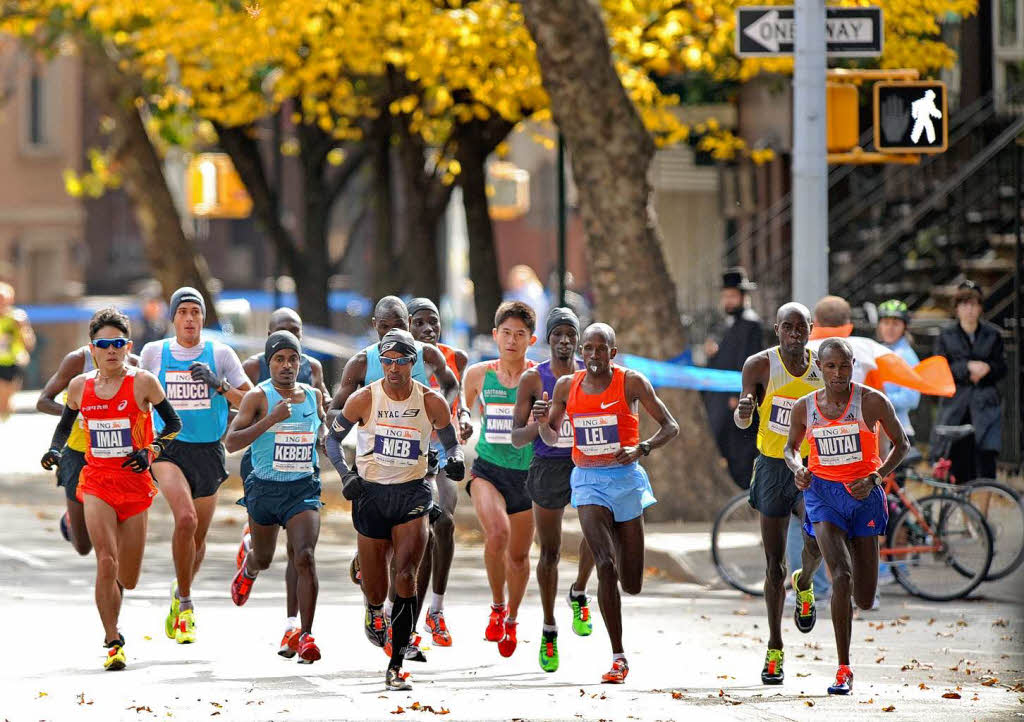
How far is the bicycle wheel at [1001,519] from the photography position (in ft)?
43.5

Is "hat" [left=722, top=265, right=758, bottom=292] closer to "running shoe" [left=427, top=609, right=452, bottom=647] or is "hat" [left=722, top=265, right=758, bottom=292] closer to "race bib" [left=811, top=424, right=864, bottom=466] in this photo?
"running shoe" [left=427, top=609, right=452, bottom=647]

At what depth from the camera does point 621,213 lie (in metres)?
17.3

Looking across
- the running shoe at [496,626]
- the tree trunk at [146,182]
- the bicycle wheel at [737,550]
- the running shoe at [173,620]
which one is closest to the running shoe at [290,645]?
the running shoe at [173,620]

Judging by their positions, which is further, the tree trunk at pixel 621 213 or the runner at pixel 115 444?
the tree trunk at pixel 621 213

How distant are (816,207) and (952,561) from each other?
8.11 feet

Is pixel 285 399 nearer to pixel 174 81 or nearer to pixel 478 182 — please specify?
pixel 478 182

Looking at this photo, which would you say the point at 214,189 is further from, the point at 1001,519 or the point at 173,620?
the point at 173,620

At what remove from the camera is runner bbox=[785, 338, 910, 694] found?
9.91 metres

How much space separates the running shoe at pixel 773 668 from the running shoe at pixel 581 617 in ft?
4.41

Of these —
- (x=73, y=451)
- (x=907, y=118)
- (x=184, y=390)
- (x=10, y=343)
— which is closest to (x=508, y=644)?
(x=184, y=390)

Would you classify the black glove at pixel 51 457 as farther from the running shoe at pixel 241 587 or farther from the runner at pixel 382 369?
the runner at pixel 382 369

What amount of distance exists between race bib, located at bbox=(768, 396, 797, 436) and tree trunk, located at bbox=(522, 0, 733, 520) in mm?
6566

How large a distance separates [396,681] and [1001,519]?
197 inches

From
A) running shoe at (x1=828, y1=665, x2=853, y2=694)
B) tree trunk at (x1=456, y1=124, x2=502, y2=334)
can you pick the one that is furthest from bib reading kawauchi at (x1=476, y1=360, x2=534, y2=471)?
tree trunk at (x1=456, y1=124, x2=502, y2=334)
